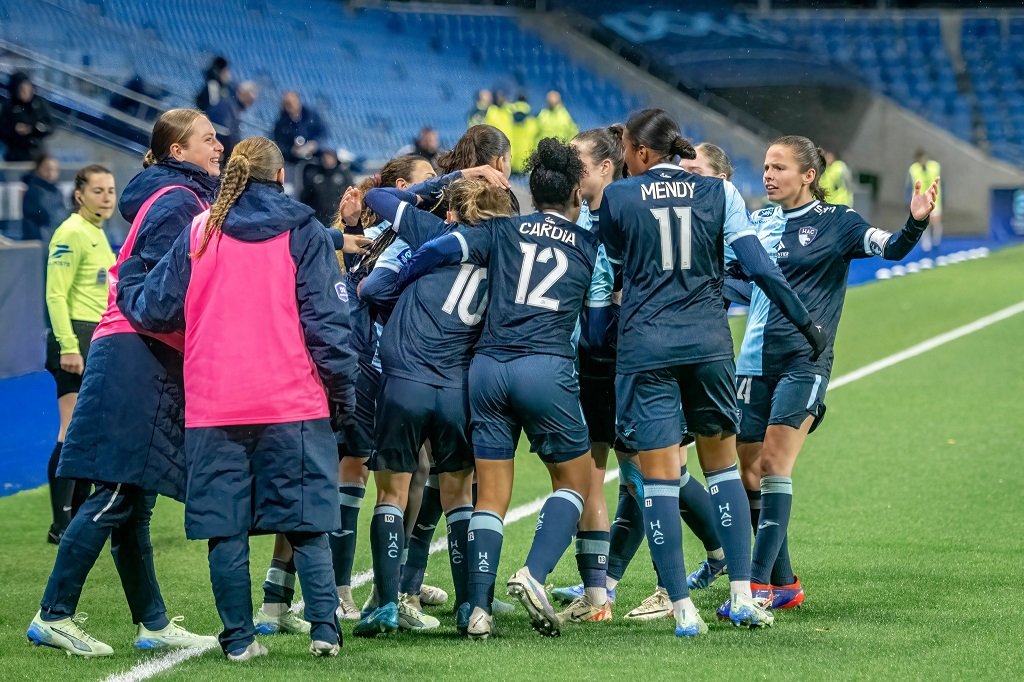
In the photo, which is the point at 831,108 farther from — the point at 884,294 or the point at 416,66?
the point at 884,294

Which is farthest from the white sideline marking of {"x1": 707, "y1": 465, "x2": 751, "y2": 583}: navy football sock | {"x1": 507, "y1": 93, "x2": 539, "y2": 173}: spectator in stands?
{"x1": 507, "y1": 93, "x2": 539, "y2": 173}: spectator in stands

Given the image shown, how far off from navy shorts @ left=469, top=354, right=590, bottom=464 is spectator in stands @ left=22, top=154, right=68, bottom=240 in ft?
30.3

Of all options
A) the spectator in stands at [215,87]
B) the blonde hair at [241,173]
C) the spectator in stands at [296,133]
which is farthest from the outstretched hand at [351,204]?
the spectator in stands at [296,133]

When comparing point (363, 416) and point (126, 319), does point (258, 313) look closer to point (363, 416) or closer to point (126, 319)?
point (126, 319)

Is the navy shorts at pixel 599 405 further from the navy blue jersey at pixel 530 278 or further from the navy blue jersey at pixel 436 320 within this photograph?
the navy blue jersey at pixel 436 320

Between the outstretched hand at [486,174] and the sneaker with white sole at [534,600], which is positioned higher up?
the outstretched hand at [486,174]

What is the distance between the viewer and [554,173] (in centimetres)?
546

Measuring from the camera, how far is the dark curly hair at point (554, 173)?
214 inches

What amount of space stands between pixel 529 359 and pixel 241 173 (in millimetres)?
1285

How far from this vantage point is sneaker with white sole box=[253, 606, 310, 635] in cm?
564

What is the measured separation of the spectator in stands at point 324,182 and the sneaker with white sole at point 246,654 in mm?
13024

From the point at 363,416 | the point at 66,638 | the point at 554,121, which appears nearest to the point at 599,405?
the point at 363,416

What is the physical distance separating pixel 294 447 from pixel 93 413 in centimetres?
84

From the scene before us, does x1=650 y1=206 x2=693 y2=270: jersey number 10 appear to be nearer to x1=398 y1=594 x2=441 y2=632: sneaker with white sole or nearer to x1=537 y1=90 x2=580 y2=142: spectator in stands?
x1=398 y1=594 x2=441 y2=632: sneaker with white sole
